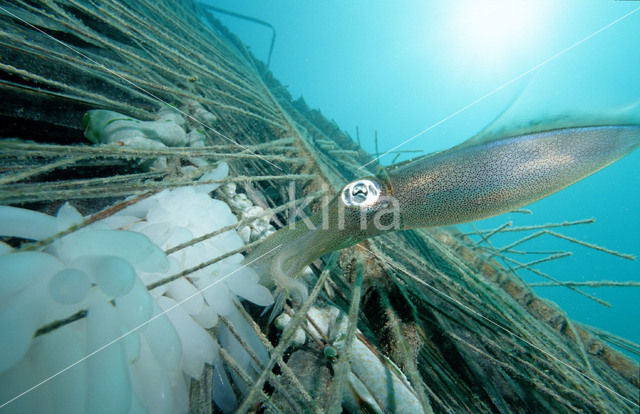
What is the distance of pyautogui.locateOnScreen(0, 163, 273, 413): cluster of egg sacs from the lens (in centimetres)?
57

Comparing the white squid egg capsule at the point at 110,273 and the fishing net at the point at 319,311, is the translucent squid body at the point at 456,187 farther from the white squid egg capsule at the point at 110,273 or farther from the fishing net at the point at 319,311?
the white squid egg capsule at the point at 110,273

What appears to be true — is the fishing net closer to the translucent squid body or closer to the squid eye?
the translucent squid body

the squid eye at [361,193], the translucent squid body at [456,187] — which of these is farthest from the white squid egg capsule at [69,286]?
the squid eye at [361,193]

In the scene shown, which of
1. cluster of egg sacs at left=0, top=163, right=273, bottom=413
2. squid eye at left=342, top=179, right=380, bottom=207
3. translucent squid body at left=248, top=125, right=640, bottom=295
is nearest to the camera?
cluster of egg sacs at left=0, top=163, right=273, bottom=413

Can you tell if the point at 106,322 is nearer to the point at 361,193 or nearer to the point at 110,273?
the point at 110,273

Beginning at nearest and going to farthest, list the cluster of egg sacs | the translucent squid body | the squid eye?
the cluster of egg sacs
the translucent squid body
the squid eye

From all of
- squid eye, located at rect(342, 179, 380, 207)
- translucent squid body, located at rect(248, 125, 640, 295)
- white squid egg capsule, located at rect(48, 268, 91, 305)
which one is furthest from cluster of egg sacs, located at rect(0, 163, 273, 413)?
squid eye, located at rect(342, 179, 380, 207)

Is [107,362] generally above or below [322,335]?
above

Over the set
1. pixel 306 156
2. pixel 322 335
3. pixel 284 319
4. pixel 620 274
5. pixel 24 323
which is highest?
pixel 306 156

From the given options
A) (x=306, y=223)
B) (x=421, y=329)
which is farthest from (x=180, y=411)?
(x=421, y=329)

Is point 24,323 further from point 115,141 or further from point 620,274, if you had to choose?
point 620,274

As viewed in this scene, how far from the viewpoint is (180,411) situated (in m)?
0.78

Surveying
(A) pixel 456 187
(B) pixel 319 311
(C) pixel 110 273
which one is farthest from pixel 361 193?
(C) pixel 110 273

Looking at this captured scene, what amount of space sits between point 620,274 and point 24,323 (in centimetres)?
8965
